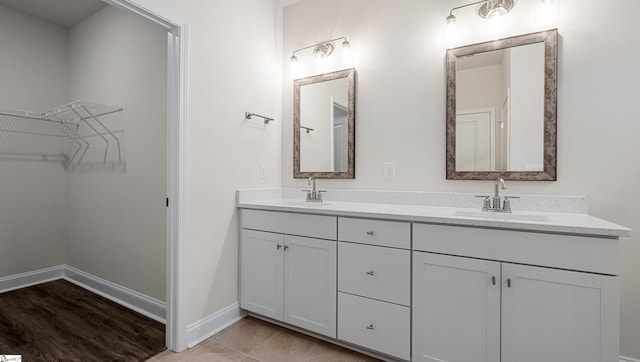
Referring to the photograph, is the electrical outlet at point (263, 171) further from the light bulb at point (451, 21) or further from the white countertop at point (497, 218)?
the light bulb at point (451, 21)

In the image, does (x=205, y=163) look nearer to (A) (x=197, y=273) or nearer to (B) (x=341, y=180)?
(A) (x=197, y=273)

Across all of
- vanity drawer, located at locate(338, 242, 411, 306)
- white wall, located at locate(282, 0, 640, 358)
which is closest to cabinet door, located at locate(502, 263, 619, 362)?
vanity drawer, located at locate(338, 242, 411, 306)

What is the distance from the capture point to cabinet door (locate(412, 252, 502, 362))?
1396 mm

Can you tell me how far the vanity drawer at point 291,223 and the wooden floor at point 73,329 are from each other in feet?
3.18

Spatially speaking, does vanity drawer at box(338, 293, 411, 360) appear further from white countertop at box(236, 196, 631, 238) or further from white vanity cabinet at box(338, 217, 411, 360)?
white countertop at box(236, 196, 631, 238)

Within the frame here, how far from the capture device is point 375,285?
1.69m

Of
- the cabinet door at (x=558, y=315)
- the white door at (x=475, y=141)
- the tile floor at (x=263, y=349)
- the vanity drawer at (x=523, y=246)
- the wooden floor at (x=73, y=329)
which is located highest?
the white door at (x=475, y=141)

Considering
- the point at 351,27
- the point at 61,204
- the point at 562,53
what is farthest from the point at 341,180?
the point at 61,204

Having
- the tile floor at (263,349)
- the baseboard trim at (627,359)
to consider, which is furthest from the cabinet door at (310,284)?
the baseboard trim at (627,359)

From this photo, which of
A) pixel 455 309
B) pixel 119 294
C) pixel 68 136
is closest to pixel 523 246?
pixel 455 309

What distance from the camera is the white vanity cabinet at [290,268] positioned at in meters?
1.85

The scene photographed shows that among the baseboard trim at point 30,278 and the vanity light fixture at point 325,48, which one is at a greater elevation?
the vanity light fixture at point 325,48

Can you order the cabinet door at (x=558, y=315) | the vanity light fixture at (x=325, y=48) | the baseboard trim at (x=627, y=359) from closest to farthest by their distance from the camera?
1. the cabinet door at (x=558, y=315)
2. the baseboard trim at (x=627, y=359)
3. the vanity light fixture at (x=325, y=48)

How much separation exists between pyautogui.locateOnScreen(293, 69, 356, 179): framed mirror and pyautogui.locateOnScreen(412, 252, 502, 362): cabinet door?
3.44 ft
